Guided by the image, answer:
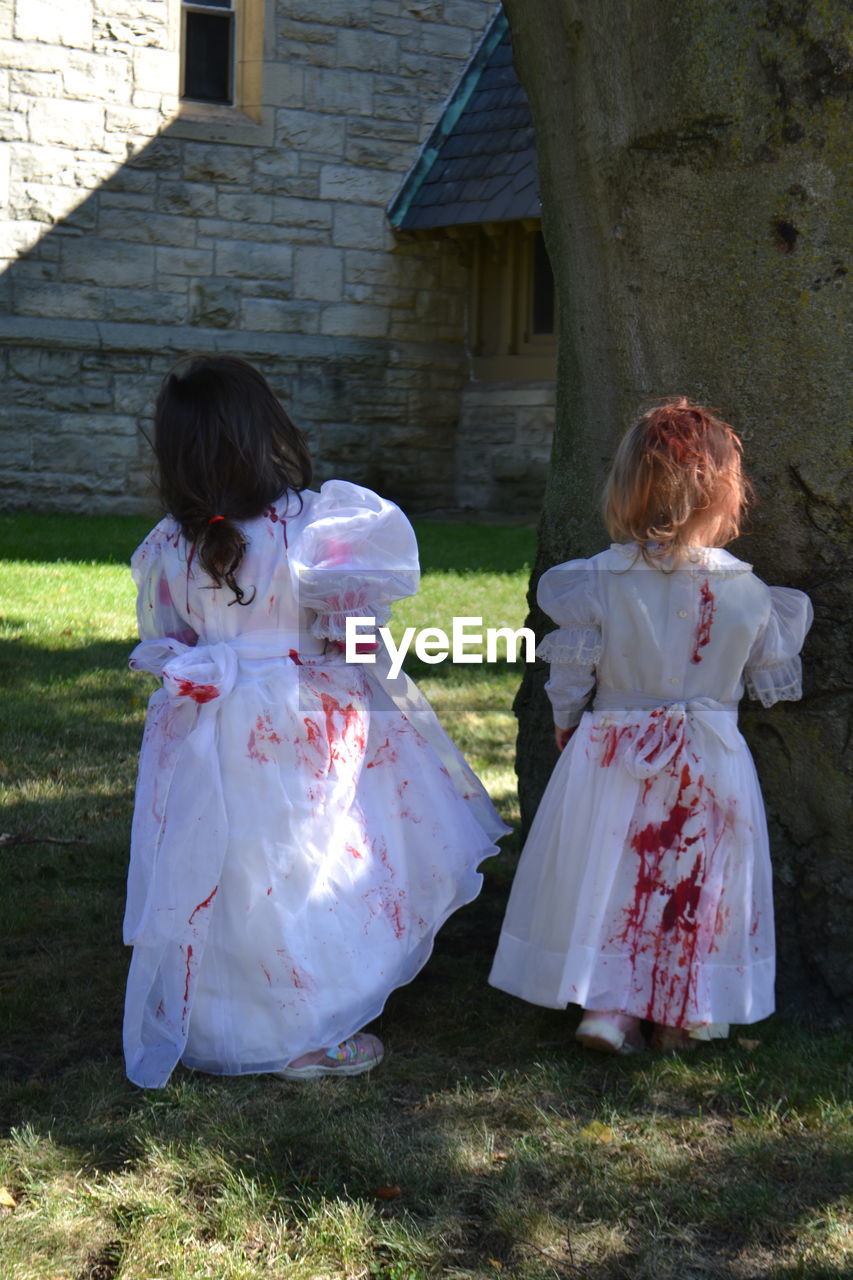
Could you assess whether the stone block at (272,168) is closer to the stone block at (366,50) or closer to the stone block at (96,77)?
the stone block at (366,50)

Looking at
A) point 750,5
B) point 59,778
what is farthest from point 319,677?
point 59,778

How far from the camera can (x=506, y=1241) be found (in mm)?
2459

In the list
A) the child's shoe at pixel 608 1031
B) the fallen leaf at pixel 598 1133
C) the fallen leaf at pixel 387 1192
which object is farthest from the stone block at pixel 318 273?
the fallen leaf at pixel 387 1192

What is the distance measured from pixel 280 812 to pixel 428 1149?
781 millimetres

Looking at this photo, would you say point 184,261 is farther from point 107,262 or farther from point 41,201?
point 41,201

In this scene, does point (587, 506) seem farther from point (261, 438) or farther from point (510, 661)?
point (510, 661)

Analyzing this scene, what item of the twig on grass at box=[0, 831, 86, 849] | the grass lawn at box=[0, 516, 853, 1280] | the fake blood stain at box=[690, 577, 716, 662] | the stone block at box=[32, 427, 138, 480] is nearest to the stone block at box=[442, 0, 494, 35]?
the stone block at box=[32, 427, 138, 480]

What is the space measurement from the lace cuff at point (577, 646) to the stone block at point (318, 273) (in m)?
10.2

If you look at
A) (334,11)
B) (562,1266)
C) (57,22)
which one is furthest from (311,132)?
(562,1266)

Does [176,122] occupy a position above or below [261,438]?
above

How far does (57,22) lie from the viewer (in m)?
11.7

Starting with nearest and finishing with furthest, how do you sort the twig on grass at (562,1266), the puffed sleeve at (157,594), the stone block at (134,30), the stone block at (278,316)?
the twig on grass at (562,1266) → the puffed sleeve at (157,594) → the stone block at (134,30) → the stone block at (278,316)

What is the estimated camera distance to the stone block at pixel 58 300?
1201 centimetres

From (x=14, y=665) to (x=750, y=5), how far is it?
15.8 feet
